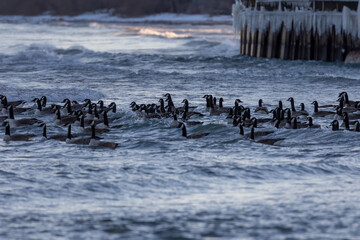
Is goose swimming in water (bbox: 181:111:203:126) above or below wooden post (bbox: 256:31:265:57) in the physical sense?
below

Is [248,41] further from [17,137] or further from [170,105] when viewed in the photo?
[17,137]

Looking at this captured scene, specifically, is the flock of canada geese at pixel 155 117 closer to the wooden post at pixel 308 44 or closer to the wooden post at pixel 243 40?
Result: the wooden post at pixel 308 44

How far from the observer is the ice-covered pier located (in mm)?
49312


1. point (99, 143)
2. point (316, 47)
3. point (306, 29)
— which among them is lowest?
point (99, 143)

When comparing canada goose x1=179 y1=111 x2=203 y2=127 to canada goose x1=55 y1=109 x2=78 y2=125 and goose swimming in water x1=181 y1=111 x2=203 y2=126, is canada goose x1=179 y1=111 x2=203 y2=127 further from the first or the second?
canada goose x1=55 y1=109 x2=78 y2=125

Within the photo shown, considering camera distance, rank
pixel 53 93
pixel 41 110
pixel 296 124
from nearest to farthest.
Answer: pixel 296 124 < pixel 41 110 < pixel 53 93

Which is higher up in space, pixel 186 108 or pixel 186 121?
pixel 186 108

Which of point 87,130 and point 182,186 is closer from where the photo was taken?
point 182,186

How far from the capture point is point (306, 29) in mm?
49875

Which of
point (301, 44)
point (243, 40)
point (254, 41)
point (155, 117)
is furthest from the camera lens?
point (243, 40)

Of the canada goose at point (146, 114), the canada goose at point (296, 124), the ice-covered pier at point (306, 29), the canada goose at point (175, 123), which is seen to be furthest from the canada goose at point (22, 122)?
the ice-covered pier at point (306, 29)

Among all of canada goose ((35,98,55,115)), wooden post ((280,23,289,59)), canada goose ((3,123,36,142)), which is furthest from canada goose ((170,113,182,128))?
wooden post ((280,23,289,59))

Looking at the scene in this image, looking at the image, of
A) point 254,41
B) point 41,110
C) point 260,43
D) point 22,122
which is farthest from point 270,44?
point 22,122

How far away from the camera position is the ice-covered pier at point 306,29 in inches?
1941
